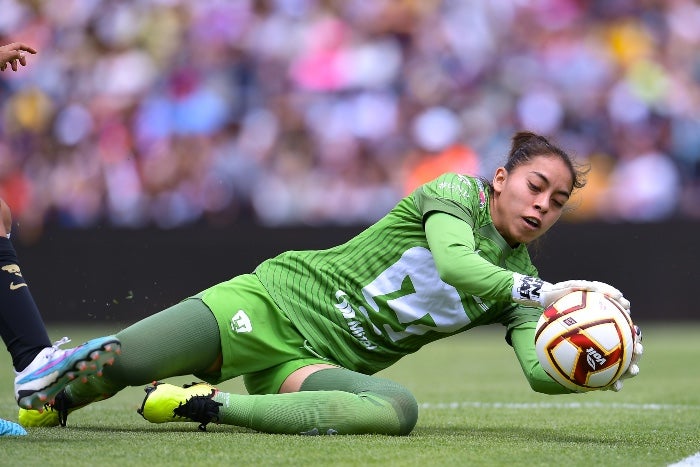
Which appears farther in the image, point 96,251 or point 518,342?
point 96,251

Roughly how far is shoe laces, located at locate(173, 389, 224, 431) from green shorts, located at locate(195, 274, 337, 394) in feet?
0.85

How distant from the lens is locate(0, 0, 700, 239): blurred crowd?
507 inches

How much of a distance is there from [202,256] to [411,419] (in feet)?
26.7

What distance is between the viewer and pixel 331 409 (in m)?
4.70

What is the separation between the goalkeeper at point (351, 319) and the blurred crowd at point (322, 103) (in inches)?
295

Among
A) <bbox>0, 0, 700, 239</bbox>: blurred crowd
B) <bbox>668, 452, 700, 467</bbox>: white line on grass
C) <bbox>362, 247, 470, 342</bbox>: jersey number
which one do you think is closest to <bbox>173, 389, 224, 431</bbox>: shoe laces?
<bbox>362, 247, 470, 342</bbox>: jersey number

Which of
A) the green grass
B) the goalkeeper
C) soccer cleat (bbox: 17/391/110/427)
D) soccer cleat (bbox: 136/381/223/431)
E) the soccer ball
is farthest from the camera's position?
soccer cleat (bbox: 17/391/110/427)

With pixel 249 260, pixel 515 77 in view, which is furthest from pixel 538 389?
pixel 515 77

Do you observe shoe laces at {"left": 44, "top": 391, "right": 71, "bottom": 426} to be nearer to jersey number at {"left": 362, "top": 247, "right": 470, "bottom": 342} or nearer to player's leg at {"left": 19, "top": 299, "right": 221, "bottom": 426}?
player's leg at {"left": 19, "top": 299, "right": 221, "bottom": 426}

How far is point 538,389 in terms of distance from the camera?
494 cm

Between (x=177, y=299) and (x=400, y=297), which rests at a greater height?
(x=400, y=297)

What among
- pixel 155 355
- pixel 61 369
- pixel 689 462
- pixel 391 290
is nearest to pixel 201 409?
pixel 155 355

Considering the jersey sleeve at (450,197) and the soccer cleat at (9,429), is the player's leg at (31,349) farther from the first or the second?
the jersey sleeve at (450,197)

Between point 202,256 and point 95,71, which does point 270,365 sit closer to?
point 202,256
